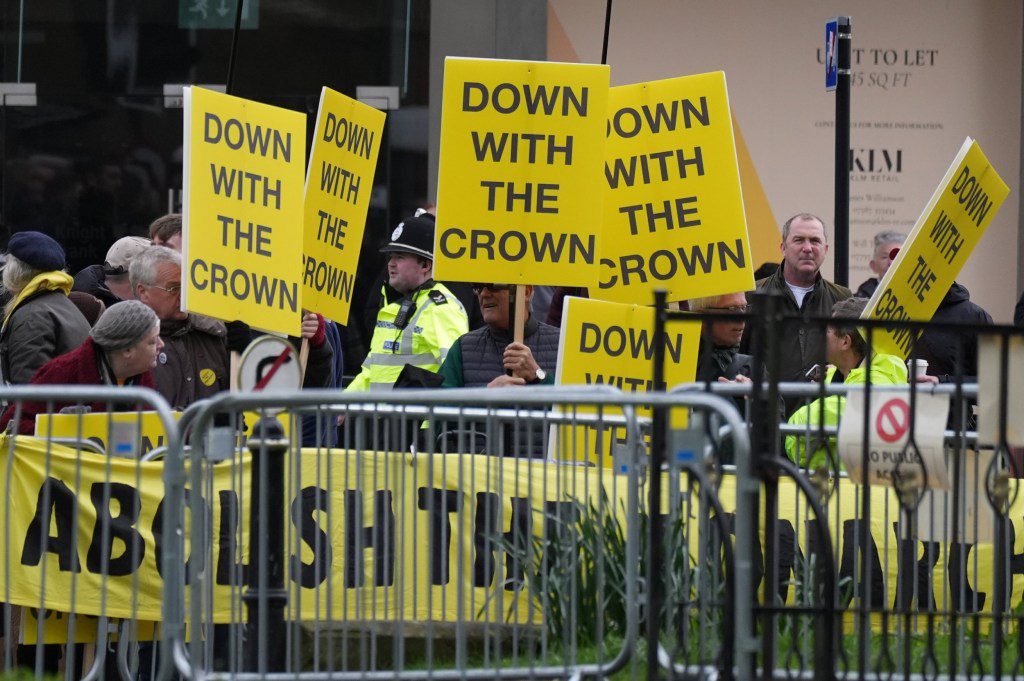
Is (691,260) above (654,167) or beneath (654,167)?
beneath

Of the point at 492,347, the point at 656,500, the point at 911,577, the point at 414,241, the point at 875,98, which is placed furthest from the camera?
the point at 875,98

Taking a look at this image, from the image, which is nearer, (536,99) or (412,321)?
(536,99)

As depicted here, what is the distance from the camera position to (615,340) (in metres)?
7.64

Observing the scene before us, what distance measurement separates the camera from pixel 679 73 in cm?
1379

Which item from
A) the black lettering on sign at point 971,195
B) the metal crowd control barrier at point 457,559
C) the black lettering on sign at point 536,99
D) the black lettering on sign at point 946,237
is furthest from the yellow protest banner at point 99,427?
the black lettering on sign at point 971,195

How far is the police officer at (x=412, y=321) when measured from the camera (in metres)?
9.26

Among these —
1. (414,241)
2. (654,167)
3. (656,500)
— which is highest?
(654,167)

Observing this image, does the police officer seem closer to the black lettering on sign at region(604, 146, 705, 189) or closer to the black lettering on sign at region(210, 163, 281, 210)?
the black lettering on sign at region(604, 146, 705, 189)

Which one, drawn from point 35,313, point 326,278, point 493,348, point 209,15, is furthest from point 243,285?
point 209,15

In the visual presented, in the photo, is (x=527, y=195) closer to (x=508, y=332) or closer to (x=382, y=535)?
(x=508, y=332)

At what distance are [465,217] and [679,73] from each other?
6.44 metres

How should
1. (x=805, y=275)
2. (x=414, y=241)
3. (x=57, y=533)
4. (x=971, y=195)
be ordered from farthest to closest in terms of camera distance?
1. (x=805, y=275)
2. (x=414, y=241)
3. (x=971, y=195)
4. (x=57, y=533)

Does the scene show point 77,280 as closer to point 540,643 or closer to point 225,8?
point 225,8

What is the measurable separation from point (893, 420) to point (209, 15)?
9.48 metres
